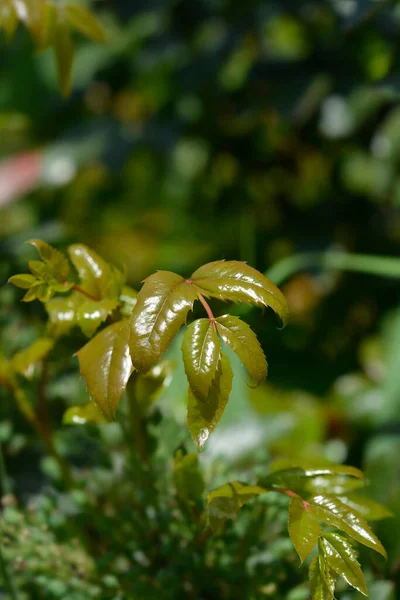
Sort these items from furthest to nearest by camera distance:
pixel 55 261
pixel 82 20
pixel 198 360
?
pixel 82 20 < pixel 55 261 < pixel 198 360

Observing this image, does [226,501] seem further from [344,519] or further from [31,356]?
[31,356]

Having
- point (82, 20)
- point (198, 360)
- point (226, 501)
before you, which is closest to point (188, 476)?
point (226, 501)

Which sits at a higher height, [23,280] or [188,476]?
[23,280]

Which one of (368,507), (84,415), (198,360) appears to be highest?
(198,360)

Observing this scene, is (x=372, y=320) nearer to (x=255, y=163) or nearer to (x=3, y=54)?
(x=255, y=163)

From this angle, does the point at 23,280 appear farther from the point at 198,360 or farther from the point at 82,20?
the point at 82,20

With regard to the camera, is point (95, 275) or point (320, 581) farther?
point (95, 275)

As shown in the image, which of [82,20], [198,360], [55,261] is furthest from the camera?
[82,20]

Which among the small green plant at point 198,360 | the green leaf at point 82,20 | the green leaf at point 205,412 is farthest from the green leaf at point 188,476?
the green leaf at point 82,20
